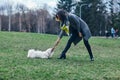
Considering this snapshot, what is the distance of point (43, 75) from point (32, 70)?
730 millimetres

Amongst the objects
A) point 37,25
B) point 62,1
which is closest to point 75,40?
point 62,1

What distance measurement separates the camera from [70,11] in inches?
3376

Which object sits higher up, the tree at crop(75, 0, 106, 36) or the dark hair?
the dark hair

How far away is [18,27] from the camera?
103m

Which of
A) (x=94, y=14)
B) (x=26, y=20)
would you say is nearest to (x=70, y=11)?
(x=94, y=14)

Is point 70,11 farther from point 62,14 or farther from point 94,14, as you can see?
point 62,14

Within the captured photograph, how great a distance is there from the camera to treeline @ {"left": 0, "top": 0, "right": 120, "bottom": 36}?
263 feet

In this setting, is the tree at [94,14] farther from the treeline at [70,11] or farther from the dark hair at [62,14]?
the dark hair at [62,14]

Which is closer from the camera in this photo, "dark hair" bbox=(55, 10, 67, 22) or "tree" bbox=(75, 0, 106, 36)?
"dark hair" bbox=(55, 10, 67, 22)

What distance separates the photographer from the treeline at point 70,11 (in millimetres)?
80312

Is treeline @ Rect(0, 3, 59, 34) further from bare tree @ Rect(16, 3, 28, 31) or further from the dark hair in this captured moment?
the dark hair

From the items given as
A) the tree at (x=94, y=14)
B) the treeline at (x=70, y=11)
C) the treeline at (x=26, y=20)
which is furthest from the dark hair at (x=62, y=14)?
the treeline at (x=26, y=20)

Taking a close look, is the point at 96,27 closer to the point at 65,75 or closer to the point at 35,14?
the point at 35,14

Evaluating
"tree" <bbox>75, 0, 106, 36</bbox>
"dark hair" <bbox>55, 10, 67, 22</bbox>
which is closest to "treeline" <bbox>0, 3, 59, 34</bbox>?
"tree" <bbox>75, 0, 106, 36</bbox>
